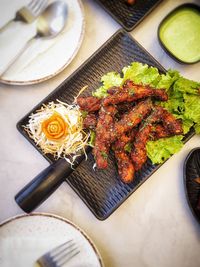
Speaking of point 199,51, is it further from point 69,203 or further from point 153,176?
point 69,203

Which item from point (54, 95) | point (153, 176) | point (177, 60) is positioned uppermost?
point (54, 95)

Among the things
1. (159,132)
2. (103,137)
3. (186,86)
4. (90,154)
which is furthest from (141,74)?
(90,154)

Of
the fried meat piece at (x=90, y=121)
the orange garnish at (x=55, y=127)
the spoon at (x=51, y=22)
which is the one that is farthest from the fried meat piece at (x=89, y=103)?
the spoon at (x=51, y=22)

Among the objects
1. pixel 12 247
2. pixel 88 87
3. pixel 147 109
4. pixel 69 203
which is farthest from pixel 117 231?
pixel 88 87

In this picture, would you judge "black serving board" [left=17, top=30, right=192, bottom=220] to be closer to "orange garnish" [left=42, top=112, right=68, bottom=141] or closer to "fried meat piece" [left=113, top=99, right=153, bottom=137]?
"orange garnish" [left=42, top=112, right=68, bottom=141]

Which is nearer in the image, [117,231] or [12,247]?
[12,247]

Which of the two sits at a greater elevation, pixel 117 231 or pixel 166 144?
pixel 166 144

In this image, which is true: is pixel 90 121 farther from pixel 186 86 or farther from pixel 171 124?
pixel 186 86
